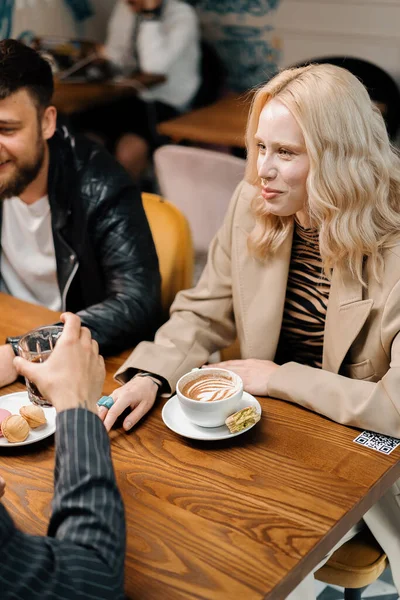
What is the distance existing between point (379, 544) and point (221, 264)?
73 cm

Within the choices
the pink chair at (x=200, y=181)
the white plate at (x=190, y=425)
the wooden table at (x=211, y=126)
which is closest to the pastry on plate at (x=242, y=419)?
the white plate at (x=190, y=425)

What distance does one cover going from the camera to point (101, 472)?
1.04 meters

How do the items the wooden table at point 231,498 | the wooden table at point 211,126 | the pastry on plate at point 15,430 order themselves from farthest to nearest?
the wooden table at point 211,126, the pastry on plate at point 15,430, the wooden table at point 231,498

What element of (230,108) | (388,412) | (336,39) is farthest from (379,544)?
(336,39)

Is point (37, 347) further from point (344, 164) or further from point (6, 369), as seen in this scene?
point (344, 164)

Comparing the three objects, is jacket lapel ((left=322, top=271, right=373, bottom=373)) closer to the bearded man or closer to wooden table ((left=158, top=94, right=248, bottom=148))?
the bearded man

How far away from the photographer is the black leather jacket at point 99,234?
6.30 feet

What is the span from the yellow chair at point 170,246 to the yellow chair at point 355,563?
0.83 meters

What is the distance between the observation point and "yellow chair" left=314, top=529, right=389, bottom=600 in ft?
4.94

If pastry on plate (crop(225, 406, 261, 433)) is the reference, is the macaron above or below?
below

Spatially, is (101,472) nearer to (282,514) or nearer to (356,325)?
(282,514)

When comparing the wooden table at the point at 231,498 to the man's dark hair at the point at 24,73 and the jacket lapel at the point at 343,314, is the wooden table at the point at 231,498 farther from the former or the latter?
the man's dark hair at the point at 24,73

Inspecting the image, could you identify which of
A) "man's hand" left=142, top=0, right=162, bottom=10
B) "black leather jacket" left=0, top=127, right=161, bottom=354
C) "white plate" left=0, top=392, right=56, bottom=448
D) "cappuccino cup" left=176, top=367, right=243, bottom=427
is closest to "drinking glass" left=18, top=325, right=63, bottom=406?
"white plate" left=0, top=392, right=56, bottom=448

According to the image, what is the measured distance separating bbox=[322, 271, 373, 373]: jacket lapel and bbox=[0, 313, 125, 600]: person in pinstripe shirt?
0.61 meters
